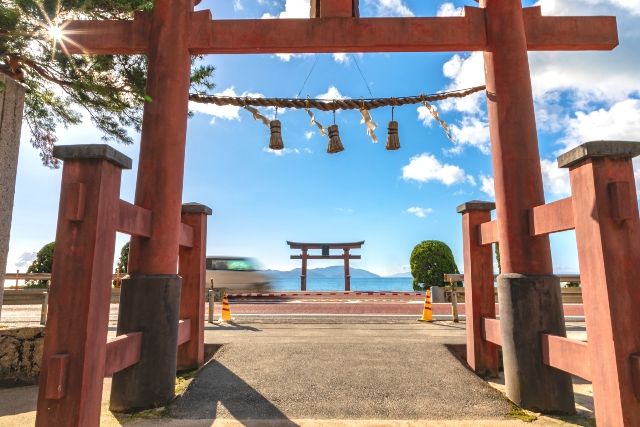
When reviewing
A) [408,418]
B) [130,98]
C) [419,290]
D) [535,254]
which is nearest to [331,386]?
[408,418]

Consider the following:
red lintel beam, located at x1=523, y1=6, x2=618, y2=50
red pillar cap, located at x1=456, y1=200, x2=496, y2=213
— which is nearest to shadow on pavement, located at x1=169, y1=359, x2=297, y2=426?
red pillar cap, located at x1=456, y1=200, x2=496, y2=213

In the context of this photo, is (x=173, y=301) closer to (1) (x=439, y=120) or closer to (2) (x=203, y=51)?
(2) (x=203, y=51)

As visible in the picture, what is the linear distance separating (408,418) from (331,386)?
949 millimetres

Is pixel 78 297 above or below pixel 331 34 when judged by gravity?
below

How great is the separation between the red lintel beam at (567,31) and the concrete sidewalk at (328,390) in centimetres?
423

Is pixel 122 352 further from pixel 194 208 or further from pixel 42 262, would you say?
pixel 42 262

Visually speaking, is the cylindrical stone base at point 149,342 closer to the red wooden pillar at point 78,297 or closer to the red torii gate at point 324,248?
the red wooden pillar at point 78,297

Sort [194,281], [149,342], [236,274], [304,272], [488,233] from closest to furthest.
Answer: [149,342] < [488,233] < [194,281] < [236,274] < [304,272]

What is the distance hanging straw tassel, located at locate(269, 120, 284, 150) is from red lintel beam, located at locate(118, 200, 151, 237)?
8.53 feet

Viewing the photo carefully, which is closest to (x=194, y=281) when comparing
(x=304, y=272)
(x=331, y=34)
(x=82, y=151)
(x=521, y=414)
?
(x=82, y=151)

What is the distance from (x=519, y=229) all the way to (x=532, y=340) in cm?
113

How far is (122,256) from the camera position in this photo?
2070 cm

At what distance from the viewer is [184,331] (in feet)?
15.4

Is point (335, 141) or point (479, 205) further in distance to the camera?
point (335, 141)
